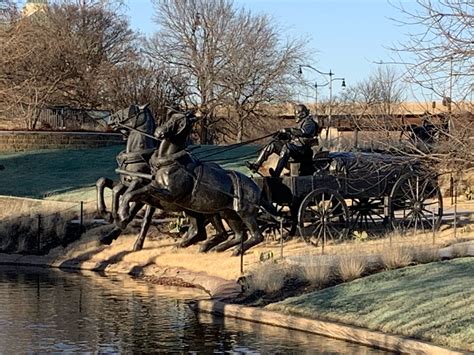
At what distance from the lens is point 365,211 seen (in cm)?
2748

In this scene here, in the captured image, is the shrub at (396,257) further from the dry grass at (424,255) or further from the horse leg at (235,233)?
the horse leg at (235,233)

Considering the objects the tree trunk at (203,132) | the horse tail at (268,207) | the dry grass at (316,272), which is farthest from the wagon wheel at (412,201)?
the tree trunk at (203,132)

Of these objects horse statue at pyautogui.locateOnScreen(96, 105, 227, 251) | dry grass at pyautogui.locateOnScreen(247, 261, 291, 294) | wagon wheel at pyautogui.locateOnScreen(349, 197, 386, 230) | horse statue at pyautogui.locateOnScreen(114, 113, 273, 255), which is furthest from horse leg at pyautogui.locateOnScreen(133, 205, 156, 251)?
dry grass at pyautogui.locateOnScreen(247, 261, 291, 294)

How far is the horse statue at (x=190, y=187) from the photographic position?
21.9 m

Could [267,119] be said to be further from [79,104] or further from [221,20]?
[79,104]

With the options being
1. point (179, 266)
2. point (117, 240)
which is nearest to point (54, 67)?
point (117, 240)

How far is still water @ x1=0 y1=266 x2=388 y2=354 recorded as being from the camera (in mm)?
14742

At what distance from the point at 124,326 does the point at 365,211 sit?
1212 cm

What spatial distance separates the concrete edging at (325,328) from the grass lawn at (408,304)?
26 cm

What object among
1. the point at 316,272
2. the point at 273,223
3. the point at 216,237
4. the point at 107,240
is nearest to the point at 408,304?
the point at 316,272

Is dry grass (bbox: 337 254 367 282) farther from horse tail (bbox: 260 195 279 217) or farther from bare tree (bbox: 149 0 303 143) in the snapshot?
bare tree (bbox: 149 0 303 143)

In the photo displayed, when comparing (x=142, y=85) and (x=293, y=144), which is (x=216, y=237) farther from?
(x=142, y=85)

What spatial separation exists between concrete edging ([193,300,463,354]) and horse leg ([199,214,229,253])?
6167 millimetres

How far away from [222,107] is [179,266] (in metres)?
39.0
